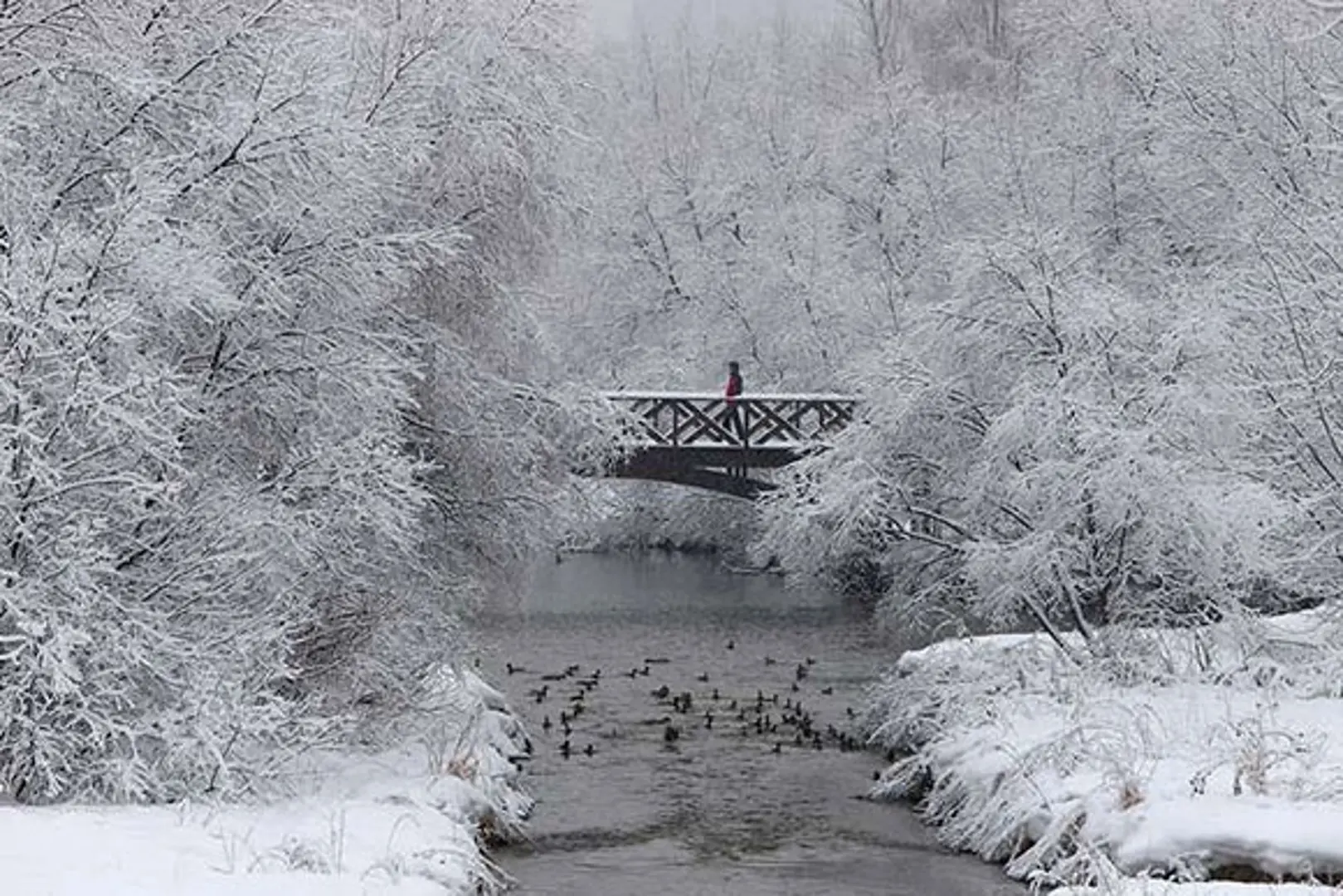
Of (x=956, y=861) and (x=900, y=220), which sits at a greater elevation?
(x=900, y=220)

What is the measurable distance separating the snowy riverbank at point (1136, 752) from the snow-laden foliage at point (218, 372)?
4.99 meters

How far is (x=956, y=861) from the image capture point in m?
15.3

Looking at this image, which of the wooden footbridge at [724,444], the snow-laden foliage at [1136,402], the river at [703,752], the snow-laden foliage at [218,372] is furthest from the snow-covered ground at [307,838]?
the wooden footbridge at [724,444]

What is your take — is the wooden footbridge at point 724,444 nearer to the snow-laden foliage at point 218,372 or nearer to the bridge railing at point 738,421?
the bridge railing at point 738,421

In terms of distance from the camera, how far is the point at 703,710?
75.9ft

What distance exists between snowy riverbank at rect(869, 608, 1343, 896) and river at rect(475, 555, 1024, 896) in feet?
1.94

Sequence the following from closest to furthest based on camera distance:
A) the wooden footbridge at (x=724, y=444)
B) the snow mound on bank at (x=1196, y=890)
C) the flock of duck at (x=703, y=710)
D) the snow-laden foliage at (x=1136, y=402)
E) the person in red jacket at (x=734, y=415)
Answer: the snow mound on bank at (x=1196, y=890)
the snow-laden foliage at (x=1136, y=402)
the flock of duck at (x=703, y=710)
the wooden footbridge at (x=724, y=444)
the person in red jacket at (x=734, y=415)

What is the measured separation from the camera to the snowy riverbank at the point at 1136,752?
40.1 ft

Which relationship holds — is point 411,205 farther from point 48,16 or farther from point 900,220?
point 900,220

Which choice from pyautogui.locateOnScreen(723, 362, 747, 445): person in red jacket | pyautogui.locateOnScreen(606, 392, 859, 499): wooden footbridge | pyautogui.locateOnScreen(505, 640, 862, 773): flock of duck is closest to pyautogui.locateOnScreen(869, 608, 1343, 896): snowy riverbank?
pyautogui.locateOnScreen(505, 640, 862, 773): flock of duck

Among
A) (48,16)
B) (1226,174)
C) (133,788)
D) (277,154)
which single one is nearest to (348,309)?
(277,154)

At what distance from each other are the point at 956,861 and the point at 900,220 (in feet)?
80.1

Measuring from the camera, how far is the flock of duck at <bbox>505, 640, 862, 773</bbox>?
21203 mm

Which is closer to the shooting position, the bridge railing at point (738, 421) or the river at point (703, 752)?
the river at point (703, 752)
